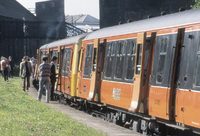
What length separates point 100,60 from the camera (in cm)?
1686

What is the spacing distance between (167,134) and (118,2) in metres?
48.0

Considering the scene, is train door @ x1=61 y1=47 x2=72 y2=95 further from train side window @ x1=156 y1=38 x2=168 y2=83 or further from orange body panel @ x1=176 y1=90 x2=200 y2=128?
orange body panel @ x1=176 y1=90 x2=200 y2=128

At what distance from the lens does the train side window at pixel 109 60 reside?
15.9 meters

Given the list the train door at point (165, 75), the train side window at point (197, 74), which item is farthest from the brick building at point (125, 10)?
the train side window at point (197, 74)

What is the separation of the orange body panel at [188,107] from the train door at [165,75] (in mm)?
379

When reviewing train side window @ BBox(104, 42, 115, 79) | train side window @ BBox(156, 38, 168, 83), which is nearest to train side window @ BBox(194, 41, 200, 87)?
train side window @ BBox(156, 38, 168, 83)

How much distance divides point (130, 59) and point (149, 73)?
5.19ft

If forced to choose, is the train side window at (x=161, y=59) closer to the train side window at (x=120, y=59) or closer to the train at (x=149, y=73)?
the train at (x=149, y=73)

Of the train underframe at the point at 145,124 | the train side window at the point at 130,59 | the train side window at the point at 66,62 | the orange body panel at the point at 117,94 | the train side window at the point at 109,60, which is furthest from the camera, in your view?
the train side window at the point at 66,62

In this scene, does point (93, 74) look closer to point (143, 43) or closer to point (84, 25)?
point (143, 43)

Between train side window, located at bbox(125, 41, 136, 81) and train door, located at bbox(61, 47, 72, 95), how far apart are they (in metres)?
7.78

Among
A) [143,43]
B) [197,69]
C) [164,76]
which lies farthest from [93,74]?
[197,69]

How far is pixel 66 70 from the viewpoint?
23.3 meters

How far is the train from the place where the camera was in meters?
10.9
